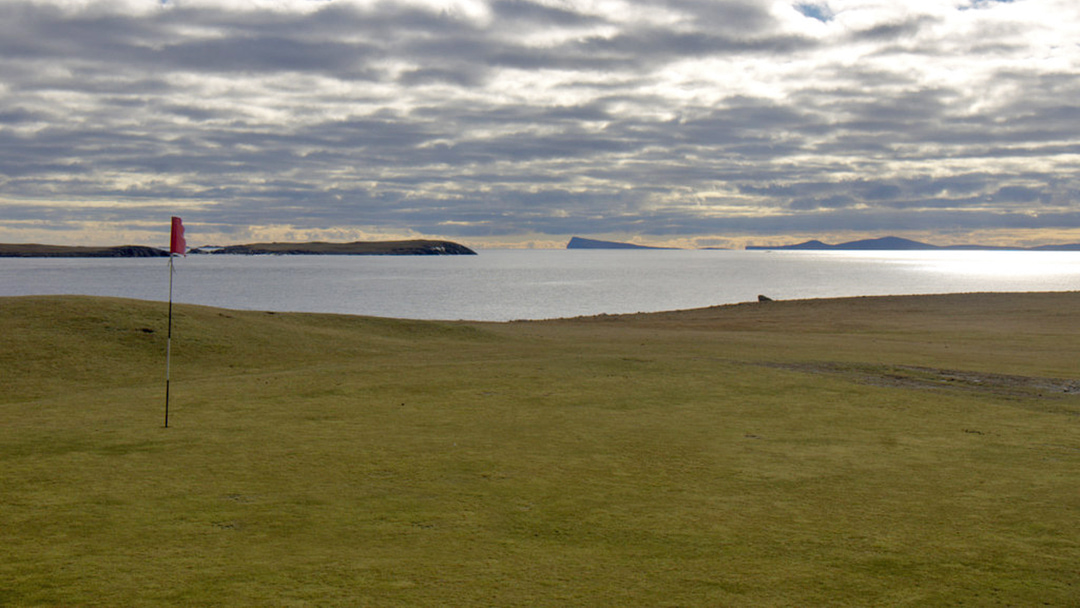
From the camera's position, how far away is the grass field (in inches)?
289

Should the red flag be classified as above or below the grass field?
above

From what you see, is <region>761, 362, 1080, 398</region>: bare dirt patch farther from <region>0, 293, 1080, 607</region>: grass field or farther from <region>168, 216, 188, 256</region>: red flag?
<region>168, 216, 188, 256</region>: red flag

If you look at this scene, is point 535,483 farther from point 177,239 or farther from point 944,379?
point 944,379

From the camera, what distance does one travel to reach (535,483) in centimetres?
1073

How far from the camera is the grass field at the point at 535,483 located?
7.35 m

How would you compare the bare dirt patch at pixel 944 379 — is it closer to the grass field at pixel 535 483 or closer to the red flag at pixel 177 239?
the grass field at pixel 535 483

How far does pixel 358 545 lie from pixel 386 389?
11.0m

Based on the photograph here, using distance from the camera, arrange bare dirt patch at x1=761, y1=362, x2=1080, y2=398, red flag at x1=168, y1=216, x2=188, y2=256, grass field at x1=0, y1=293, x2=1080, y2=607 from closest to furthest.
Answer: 1. grass field at x1=0, y1=293, x2=1080, y2=607
2. red flag at x1=168, y1=216, x2=188, y2=256
3. bare dirt patch at x1=761, y1=362, x2=1080, y2=398

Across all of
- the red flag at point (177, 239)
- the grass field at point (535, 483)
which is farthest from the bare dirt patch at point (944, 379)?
the red flag at point (177, 239)

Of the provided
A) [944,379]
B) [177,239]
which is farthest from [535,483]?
[944,379]

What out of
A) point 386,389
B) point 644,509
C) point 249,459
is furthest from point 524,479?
point 386,389

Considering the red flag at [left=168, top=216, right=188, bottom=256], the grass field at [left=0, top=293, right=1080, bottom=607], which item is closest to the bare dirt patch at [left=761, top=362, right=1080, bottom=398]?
the grass field at [left=0, top=293, right=1080, bottom=607]

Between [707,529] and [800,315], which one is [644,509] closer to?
[707,529]

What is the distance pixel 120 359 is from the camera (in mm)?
24438
